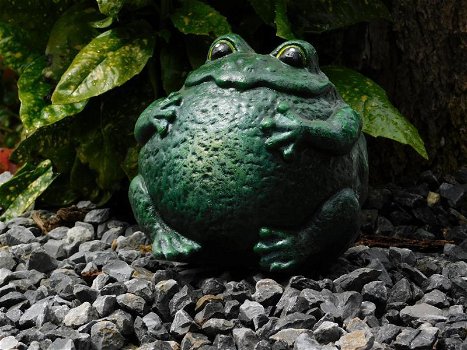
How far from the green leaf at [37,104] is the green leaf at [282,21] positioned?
912 mm

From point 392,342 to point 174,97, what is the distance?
3.69 ft

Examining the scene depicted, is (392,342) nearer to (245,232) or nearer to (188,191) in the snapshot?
(245,232)

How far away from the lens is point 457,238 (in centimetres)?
354

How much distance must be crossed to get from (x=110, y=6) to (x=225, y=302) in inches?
57.2

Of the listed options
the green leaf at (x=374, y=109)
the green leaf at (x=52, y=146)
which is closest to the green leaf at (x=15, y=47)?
the green leaf at (x=52, y=146)

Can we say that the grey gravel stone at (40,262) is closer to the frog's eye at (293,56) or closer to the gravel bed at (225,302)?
the gravel bed at (225,302)

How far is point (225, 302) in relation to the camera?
2.60 metres

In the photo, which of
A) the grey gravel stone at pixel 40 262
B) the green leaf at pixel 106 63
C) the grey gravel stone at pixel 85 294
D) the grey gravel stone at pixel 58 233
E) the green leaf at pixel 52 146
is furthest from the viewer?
the green leaf at pixel 52 146

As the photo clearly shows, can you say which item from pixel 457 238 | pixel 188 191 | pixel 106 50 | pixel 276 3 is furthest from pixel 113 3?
pixel 457 238

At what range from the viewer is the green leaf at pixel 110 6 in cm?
342

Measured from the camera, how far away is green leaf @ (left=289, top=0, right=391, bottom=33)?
3725 millimetres

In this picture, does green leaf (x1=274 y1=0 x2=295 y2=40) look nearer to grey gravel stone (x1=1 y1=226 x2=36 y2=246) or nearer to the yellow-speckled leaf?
the yellow-speckled leaf

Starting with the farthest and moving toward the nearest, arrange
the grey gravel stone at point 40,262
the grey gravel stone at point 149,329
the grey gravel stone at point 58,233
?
the grey gravel stone at point 58,233 < the grey gravel stone at point 40,262 < the grey gravel stone at point 149,329

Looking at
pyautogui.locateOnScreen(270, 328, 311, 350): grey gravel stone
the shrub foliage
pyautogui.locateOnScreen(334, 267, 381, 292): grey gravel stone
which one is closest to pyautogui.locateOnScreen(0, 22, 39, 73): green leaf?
the shrub foliage
